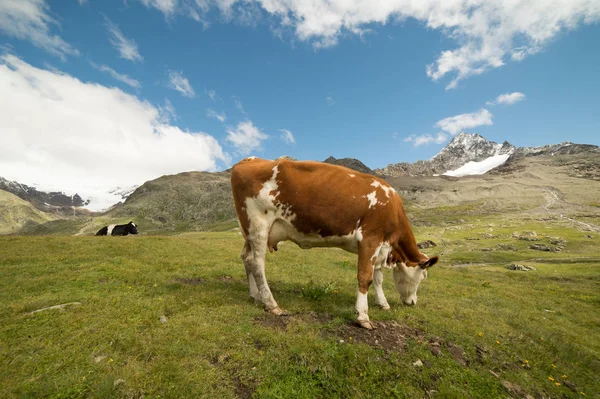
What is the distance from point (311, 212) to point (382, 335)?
155 inches

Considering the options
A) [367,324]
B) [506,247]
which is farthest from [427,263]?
[506,247]

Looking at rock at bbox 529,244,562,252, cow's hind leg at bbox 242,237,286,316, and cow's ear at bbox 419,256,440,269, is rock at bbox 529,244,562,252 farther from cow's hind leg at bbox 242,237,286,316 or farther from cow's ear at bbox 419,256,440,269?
cow's hind leg at bbox 242,237,286,316

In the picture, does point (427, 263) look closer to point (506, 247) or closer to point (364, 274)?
point (364, 274)

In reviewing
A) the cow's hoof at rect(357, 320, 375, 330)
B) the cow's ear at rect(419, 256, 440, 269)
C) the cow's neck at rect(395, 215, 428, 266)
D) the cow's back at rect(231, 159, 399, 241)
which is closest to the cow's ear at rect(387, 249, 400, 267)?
the cow's neck at rect(395, 215, 428, 266)

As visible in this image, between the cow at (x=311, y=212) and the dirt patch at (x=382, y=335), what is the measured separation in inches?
14.4

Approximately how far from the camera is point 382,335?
823 centimetres

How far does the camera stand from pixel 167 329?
7.33 metres

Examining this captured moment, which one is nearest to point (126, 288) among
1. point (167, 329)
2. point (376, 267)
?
point (167, 329)

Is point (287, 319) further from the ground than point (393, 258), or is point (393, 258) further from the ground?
point (393, 258)

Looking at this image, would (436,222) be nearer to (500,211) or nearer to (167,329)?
→ (500,211)

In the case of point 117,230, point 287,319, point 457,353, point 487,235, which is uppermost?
point 117,230

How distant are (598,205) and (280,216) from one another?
23113 centimetres

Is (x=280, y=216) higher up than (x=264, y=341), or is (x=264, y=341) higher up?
(x=280, y=216)

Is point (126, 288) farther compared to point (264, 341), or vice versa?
point (126, 288)
